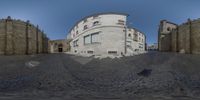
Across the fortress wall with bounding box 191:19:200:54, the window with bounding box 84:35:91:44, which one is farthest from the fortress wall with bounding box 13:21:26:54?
the fortress wall with bounding box 191:19:200:54

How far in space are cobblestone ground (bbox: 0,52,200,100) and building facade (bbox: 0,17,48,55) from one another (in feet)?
24.4

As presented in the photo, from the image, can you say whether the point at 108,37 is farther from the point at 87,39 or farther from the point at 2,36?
the point at 2,36

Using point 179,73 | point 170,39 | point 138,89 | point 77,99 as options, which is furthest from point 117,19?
point 77,99

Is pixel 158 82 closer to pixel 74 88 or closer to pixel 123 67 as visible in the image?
pixel 123 67

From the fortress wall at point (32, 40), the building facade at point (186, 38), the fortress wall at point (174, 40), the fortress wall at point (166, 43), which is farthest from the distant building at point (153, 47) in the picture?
the fortress wall at point (32, 40)

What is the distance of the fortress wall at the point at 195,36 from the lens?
19642 mm

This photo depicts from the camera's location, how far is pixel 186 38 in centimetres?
2116

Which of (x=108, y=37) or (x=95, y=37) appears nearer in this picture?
(x=108, y=37)

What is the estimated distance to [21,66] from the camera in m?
13.7

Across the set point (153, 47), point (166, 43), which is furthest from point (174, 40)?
point (153, 47)

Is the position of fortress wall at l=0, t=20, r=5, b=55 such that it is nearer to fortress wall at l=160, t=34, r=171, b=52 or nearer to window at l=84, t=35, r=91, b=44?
window at l=84, t=35, r=91, b=44

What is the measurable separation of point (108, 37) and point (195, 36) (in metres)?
10.3

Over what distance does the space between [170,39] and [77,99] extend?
21.4 m

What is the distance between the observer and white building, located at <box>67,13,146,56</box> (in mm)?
22453
